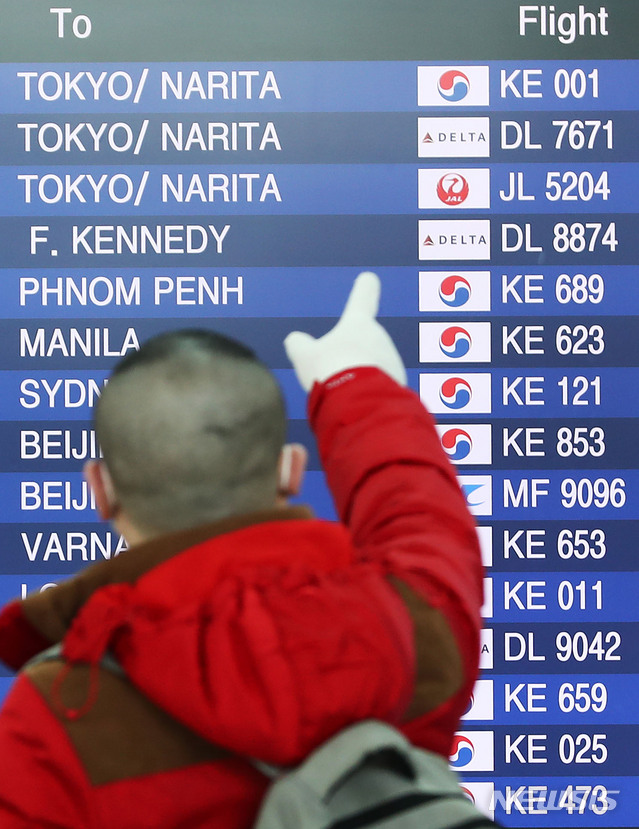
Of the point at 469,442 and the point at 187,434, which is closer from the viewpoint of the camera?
the point at 187,434

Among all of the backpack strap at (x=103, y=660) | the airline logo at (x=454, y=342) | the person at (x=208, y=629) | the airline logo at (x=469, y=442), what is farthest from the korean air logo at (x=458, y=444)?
the backpack strap at (x=103, y=660)

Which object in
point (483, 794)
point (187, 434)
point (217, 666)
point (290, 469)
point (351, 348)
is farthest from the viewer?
point (483, 794)

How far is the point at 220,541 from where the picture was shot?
0.78 metres

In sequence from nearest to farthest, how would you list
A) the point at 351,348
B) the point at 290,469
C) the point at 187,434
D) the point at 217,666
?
1. the point at 217,666
2. the point at 187,434
3. the point at 290,469
4. the point at 351,348

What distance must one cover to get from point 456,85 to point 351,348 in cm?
62

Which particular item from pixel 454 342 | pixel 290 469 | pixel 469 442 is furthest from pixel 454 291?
pixel 290 469

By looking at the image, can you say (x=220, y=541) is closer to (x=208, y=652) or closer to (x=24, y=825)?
(x=208, y=652)

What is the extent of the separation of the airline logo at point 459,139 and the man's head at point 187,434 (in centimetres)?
77

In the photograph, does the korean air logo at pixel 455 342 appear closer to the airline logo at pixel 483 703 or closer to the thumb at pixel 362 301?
the thumb at pixel 362 301

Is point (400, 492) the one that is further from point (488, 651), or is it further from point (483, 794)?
point (483, 794)

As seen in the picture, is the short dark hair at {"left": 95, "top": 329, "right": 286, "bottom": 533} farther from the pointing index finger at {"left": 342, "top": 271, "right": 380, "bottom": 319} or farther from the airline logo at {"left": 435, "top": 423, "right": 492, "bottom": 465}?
the airline logo at {"left": 435, "top": 423, "right": 492, "bottom": 465}

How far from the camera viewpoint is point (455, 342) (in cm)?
151

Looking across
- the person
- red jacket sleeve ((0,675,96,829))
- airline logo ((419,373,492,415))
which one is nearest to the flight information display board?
airline logo ((419,373,492,415))

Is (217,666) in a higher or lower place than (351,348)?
lower
